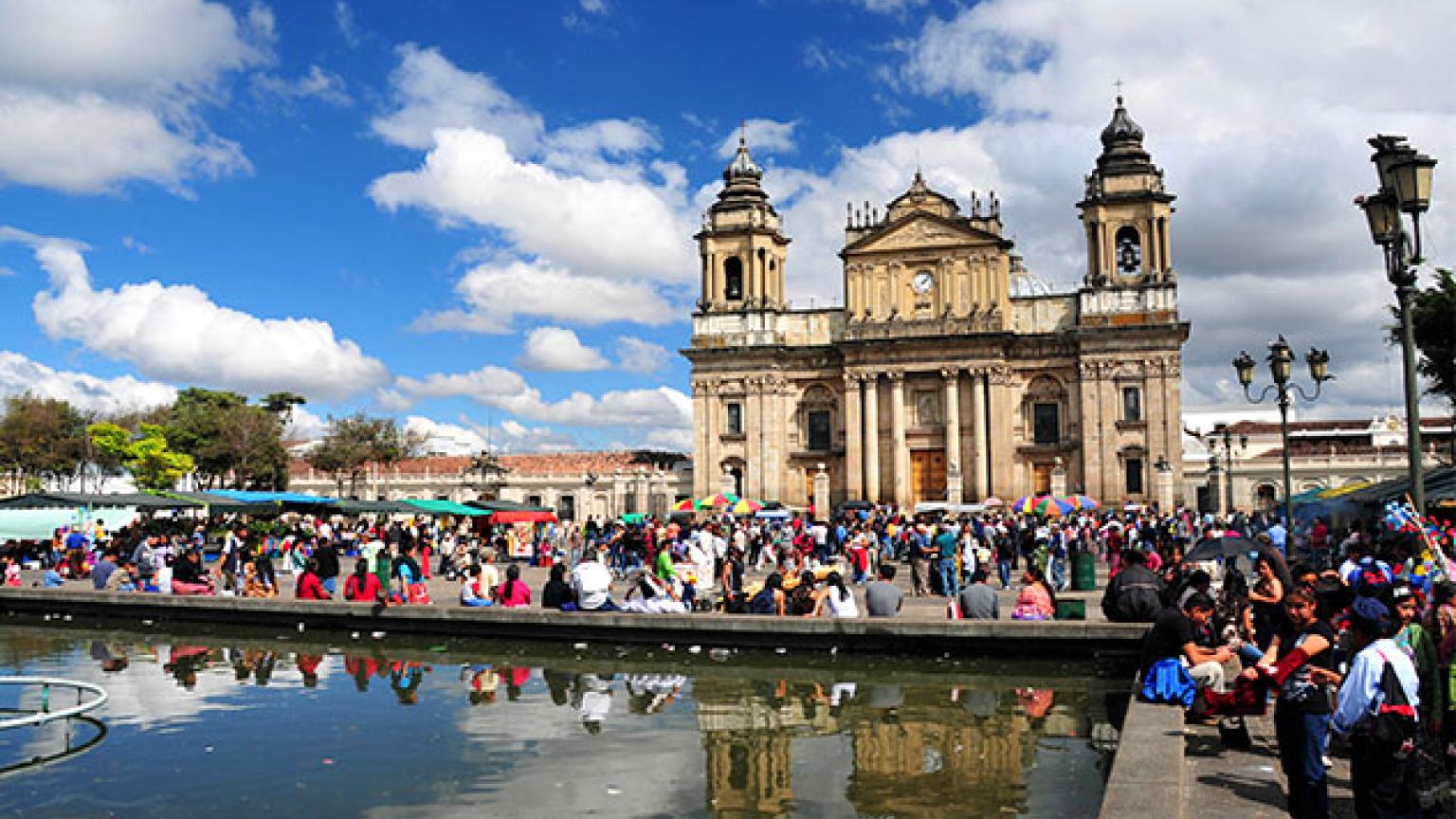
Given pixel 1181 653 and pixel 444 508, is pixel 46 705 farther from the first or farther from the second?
pixel 444 508

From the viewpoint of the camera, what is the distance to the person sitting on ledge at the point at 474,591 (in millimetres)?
16875

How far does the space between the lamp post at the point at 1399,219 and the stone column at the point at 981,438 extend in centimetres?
4149

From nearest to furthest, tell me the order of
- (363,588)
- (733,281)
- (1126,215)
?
1. (363,588)
2. (1126,215)
3. (733,281)

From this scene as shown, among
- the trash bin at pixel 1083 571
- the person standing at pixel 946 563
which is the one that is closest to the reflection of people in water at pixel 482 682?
the person standing at pixel 946 563

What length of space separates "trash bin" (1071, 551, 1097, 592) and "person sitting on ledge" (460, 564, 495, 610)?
11557mm

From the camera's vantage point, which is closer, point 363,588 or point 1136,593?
point 1136,593

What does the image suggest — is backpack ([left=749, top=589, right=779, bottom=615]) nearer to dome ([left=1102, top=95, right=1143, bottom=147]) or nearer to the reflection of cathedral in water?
the reflection of cathedral in water

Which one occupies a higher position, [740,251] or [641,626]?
[740,251]

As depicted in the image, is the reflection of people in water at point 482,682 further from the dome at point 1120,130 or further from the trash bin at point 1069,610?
the dome at point 1120,130

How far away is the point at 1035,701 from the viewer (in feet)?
39.5

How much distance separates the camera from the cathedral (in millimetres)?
50719

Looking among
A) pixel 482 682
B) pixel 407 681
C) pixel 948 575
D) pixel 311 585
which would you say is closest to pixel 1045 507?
pixel 948 575

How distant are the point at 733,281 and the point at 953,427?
43.7 ft

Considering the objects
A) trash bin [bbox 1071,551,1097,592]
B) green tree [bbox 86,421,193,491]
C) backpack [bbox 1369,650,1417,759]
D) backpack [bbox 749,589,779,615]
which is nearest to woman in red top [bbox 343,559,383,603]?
backpack [bbox 749,589,779,615]
